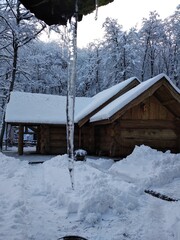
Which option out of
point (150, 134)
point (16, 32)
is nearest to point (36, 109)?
point (16, 32)

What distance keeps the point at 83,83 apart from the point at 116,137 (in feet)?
78.1

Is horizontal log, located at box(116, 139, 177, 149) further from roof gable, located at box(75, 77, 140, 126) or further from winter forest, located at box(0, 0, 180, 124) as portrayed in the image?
winter forest, located at box(0, 0, 180, 124)

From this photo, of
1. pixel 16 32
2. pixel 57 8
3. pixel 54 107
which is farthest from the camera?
pixel 16 32

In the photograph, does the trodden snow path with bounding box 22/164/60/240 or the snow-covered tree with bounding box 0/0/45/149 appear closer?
the trodden snow path with bounding box 22/164/60/240

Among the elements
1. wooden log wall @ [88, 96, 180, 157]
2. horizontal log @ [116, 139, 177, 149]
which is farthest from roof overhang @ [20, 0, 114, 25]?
horizontal log @ [116, 139, 177, 149]

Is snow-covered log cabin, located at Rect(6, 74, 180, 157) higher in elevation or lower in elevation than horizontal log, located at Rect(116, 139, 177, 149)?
higher

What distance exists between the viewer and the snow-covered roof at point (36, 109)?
16494mm

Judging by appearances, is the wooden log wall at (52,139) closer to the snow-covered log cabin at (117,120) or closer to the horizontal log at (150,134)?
the snow-covered log cabin at (117,120)

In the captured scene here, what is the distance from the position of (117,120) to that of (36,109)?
5324 mm

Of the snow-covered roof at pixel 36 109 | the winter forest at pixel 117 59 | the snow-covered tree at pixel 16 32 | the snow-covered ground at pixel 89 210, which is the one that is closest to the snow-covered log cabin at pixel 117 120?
the snow-covered roof at pixel 36 109

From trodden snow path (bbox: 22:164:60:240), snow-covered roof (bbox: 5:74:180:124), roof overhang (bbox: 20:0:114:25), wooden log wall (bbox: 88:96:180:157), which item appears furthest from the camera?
wooden log wall (bbox: 88:96:180:157)

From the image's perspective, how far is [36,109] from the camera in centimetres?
1784

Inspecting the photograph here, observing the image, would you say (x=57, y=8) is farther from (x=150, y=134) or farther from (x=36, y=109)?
(x=36, y=109)

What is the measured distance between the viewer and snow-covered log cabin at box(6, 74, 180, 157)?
1496 centimetres
